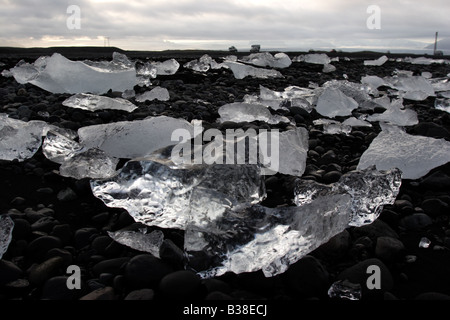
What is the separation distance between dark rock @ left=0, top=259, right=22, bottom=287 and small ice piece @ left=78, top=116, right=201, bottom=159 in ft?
3.53

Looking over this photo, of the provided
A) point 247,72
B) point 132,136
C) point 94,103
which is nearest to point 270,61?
point 247,72

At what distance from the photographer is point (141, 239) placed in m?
1.37

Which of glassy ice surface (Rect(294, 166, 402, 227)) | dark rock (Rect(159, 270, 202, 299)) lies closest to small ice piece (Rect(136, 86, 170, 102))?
glassy ice surface (Rect(294, 166, 402, 227))

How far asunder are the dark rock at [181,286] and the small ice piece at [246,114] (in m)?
1.94

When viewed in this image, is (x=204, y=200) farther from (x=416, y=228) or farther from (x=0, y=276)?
(x=416, y=228)

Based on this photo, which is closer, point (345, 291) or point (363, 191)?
point (345, 291)

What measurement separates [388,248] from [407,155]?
93 centimetres

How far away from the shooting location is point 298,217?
1.26 m

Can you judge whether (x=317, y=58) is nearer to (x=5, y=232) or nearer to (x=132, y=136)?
(x=132, y=136)

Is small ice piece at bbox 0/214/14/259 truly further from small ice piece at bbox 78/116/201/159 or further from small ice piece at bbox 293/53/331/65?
small ice piece at bbox 293/53/331/65

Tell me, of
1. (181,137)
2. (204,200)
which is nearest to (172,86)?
(181,137)

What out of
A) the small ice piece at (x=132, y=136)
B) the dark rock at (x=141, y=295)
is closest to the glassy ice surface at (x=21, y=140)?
the small ice piece at (x=132, y=136)

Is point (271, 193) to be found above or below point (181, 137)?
below

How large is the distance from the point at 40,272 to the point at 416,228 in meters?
1.50
